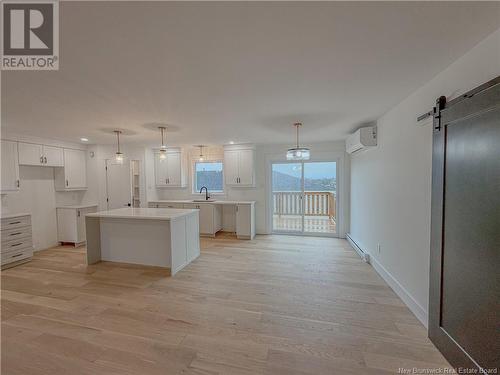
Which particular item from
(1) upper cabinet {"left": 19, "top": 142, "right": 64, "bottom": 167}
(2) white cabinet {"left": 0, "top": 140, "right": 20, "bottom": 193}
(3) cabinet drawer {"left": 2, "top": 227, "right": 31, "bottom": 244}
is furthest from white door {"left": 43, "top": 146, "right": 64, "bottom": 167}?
(3) cabinet drawer {"left": 2, "top": 227, "right": 31, "bottom": 244}

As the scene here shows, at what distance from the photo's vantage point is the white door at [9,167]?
391 centimetres

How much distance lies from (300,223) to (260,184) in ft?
4.95

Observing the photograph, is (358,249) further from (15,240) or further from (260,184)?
(15,240)

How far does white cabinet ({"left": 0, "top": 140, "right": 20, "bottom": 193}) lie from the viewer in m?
3.90

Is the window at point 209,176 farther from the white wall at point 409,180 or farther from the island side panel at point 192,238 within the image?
the white wall at point 409,180

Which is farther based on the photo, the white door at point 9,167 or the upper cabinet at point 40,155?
the upper cabinet at point 40,155

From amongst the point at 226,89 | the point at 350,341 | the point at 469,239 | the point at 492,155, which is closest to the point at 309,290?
the point at 350,341

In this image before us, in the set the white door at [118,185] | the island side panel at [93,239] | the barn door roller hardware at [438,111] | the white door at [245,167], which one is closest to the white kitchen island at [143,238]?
the island side panel at [93,239]

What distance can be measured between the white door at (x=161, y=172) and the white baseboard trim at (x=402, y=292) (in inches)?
206

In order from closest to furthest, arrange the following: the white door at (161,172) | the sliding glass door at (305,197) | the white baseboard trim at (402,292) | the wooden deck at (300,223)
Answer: the white baseboard trim at (402,292), the sliding glass door at (305,197), the wooden deck at (300,223), the white door at (161,172)

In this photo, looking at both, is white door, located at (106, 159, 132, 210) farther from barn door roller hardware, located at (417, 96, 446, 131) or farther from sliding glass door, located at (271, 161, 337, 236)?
barn door roller hardware, located at (417, 96, 446, 131)

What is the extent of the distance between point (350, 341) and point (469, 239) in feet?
4.15

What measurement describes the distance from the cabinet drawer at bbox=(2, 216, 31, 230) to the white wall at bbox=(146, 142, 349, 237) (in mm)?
2351

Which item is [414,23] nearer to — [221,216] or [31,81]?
[31,81]
